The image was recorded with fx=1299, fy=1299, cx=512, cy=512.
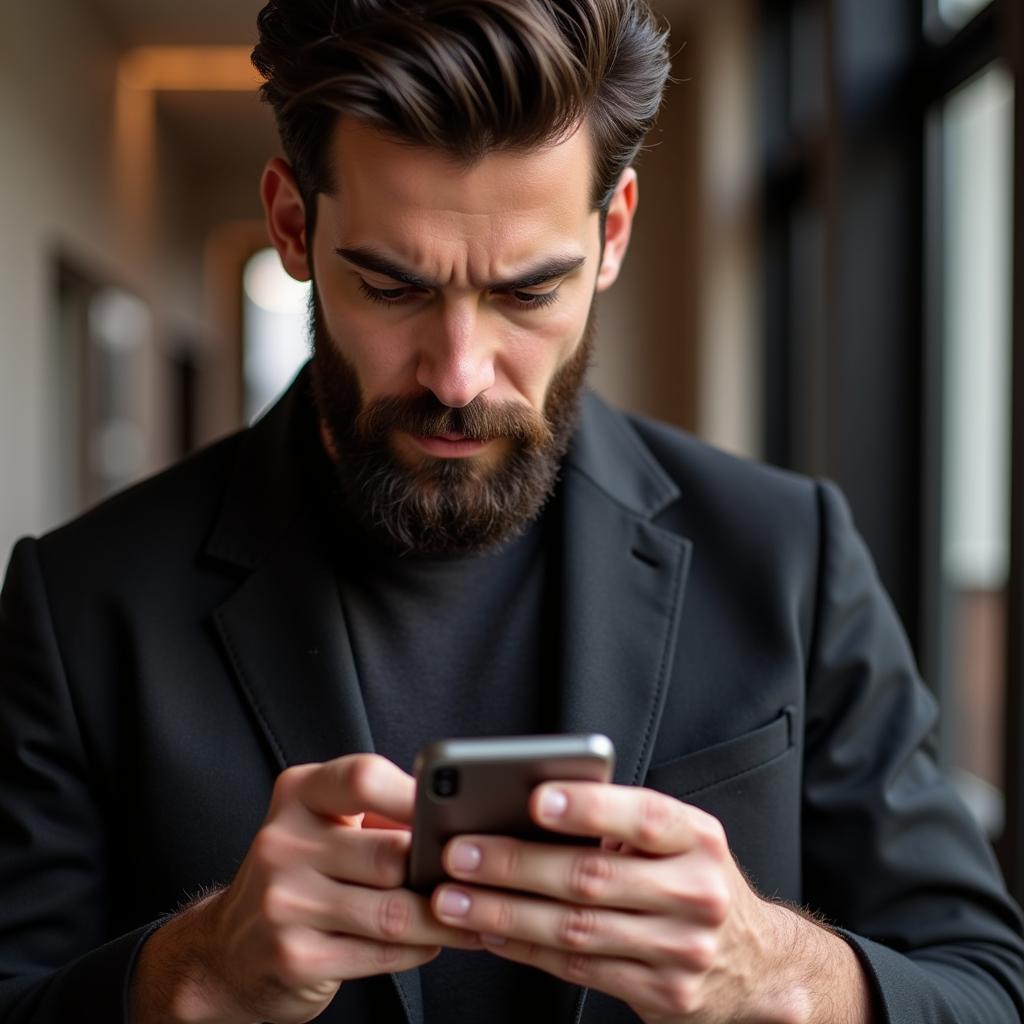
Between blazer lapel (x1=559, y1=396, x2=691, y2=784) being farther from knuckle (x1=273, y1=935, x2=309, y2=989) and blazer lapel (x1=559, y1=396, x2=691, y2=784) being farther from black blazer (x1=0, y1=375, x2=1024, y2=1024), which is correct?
knuckle (x1=273, y1=935, x2=309, y2=989)

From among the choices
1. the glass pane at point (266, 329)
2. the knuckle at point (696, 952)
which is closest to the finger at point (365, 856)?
the knuckle at point (696, 952)

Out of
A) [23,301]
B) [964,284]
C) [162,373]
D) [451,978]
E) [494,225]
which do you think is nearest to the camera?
[494,225]

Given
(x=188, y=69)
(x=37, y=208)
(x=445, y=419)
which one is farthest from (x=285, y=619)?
(x=188, y=69)

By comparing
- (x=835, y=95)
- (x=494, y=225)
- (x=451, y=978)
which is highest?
(x=835, y=95)

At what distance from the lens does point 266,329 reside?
11422mm

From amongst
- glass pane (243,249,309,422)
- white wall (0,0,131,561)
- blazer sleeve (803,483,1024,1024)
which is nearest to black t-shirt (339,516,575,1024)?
blazer sleeve (803,483,1024,1024)

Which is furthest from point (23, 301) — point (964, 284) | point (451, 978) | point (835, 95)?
point (451, 978)

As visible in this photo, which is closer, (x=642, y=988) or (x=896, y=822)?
(x=642, y=988)

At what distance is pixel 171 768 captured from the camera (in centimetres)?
136

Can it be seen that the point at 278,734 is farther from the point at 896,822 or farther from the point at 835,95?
the point at 835,95

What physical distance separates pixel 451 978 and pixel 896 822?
0.51m

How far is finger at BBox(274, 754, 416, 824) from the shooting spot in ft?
3.05

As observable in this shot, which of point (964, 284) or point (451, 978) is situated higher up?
point (964, 284)

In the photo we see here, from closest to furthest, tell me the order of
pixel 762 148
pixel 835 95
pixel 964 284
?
1. pixel 964 284
2. pixel 835 95
3. pixel 762 148
